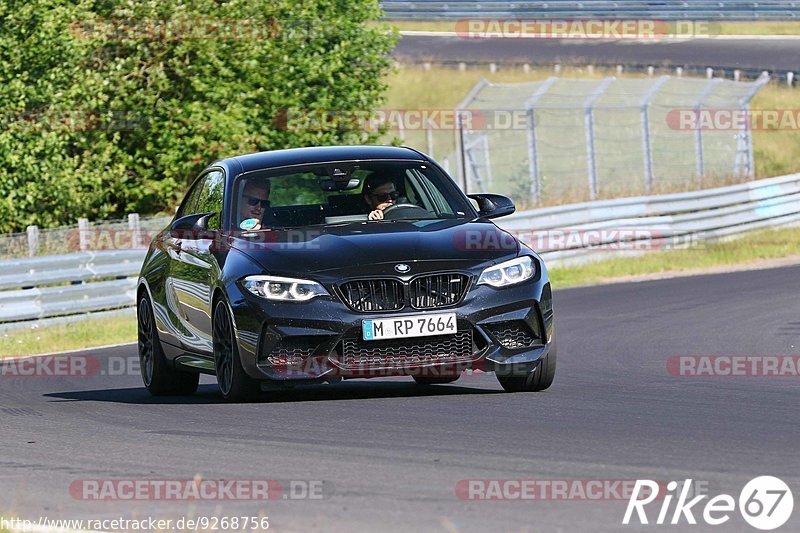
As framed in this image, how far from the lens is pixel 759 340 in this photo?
13773 millimetres

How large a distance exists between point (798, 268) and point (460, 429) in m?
15.3

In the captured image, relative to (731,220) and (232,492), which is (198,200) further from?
(731,220)

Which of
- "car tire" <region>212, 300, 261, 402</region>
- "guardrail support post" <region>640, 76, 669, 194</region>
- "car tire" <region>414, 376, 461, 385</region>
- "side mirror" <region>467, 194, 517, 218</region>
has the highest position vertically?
"side mirror" <region>467, 194, 517, 218</region>

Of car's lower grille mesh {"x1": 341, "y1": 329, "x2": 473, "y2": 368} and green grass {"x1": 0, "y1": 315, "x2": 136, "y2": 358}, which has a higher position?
car's lower grille mesh {"x1": 341, "y1": 329, "x2": 473, "y2": 368}

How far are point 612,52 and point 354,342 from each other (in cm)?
4755

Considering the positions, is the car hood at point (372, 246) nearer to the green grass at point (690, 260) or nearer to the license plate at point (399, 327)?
the license plate at point (399, 327)

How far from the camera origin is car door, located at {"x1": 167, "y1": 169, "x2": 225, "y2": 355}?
1000 centimetres

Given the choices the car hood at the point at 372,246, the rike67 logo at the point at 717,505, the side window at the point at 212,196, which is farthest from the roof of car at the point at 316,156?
the rike67 logo at the point at 717,505

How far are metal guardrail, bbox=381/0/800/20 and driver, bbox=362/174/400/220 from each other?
149ft

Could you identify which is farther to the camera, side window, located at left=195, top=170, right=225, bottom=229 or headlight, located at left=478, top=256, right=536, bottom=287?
side window, located at left=195, top=170, right=225, bottom=229

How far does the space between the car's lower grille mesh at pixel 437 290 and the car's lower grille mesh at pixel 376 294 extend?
0.08 m

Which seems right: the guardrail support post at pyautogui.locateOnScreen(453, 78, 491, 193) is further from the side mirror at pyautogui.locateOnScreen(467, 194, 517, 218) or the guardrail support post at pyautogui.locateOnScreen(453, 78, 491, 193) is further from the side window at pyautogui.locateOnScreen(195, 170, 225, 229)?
the side mirror at pyautogui.locateOnScreen(467, 194, 517, 218)

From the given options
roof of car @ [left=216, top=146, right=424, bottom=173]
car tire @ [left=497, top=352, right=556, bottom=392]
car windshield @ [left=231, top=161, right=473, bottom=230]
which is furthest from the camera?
roof of car @ [left=216, top=146, right=424, bottom=173]

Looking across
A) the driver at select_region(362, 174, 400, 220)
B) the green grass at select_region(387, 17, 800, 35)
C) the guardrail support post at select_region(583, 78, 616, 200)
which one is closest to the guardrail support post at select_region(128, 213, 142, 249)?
the guardrail support post at select_region(583, 78, 616, 200)
